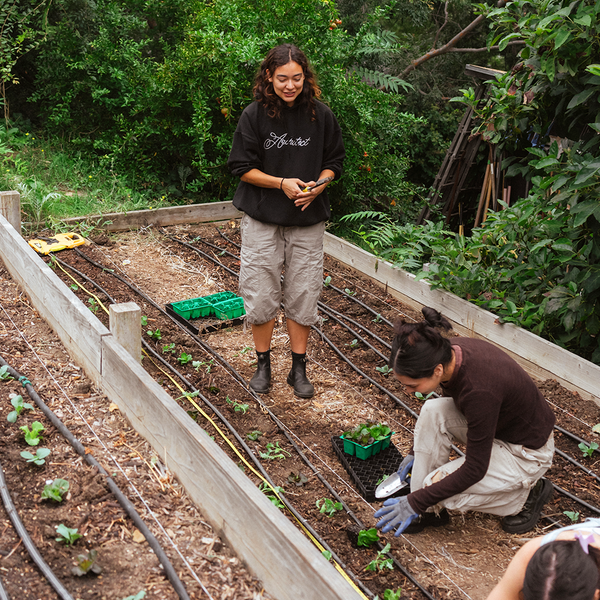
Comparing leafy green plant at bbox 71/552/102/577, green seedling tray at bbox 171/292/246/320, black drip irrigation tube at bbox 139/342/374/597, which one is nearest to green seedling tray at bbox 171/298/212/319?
green seedling tray at bbox 171/292/246/320

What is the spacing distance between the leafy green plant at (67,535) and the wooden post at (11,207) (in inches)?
123

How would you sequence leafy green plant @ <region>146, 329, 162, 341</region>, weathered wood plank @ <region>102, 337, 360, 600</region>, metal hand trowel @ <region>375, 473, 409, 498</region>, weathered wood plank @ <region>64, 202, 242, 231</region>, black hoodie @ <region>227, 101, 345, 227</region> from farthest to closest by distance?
1. weathered wood plank @ <region>64, 202, 242, 231</region>
2. leafy green plant @ <region>146, 329, 162, 341</region>
3. black hoodie @ <region>227, 101, 345, 227</region>
4. metal hand trowel @ <region>375, 473, 409, 498</region>
5. weathered wood plank @ <region>102, 337, 360, 600</region>

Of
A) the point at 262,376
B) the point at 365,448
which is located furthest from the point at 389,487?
the point at 262,376

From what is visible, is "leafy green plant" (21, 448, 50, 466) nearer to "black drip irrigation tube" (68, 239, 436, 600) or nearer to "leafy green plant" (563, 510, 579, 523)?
"black drip irrigation tube" (68, 239, 436, 600)

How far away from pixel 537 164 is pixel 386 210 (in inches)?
184

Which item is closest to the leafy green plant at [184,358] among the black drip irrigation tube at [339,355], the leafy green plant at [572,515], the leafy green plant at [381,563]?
the black drip irrigation tube at [339,355]

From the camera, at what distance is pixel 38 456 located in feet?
8.26

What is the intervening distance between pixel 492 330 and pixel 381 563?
2.01 m

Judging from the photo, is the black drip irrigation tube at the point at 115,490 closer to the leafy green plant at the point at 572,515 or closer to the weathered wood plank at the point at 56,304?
the weathered wood plank at the point at 56,304

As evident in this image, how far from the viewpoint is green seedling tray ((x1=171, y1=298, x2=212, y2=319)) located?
4273mm

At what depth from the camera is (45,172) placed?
666 cm

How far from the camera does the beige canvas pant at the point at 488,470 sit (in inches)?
98.0

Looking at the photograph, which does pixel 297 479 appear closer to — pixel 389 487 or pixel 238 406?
pixel 389 487

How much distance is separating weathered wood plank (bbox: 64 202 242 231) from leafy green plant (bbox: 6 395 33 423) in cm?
298
